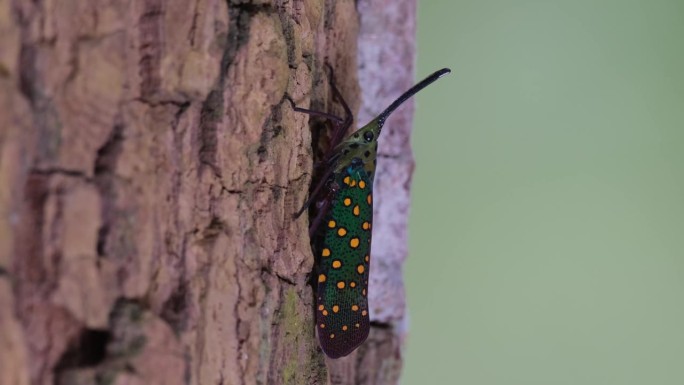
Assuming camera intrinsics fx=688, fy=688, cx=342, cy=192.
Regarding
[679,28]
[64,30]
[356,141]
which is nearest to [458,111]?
[679,28]

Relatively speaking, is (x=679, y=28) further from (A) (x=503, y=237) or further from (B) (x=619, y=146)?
(A) (x=503, y=237)

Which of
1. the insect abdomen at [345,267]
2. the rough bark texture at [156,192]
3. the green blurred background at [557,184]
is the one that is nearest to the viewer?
the rough bark texture at [156,192]

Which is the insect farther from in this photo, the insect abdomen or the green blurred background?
the green blurred background

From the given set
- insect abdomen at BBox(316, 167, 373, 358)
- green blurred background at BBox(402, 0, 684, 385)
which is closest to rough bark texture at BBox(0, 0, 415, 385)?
insect abdomen at BBox(316, 167, 373, 358)

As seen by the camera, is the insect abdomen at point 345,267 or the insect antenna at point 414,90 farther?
the insect antenna at point 414,90

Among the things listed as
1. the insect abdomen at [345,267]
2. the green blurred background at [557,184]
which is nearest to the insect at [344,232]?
the insect abdomen at [345,267]

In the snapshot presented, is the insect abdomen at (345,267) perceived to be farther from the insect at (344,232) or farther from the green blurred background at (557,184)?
the green blurred background at (557,184)
